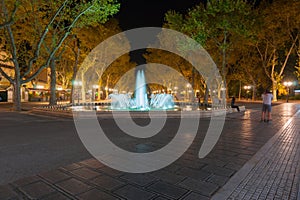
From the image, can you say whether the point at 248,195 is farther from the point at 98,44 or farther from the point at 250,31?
the point at 98,44

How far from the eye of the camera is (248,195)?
11.4 feet

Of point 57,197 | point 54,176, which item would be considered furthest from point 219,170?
point 54,176

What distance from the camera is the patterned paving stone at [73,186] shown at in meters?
3.70

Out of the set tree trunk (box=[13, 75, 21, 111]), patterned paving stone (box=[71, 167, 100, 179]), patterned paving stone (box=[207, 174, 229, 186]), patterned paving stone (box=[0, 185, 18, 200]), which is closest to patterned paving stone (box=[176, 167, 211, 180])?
patterned paving stone (box=[207, 174, 229, 186])

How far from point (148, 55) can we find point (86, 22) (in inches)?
1293

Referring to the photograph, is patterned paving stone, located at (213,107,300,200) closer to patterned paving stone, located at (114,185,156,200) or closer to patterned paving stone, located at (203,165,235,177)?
patterned paving stone, located at (203,165,235,177)

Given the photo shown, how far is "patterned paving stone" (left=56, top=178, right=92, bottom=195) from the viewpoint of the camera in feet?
12.1

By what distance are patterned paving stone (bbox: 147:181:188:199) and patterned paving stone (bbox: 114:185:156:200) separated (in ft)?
0.65

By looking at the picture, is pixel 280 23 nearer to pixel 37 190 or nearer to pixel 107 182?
pixel 107 182

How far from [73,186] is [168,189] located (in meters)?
1.83

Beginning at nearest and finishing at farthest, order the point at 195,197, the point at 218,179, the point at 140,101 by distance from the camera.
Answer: the point at 195,197 → the point at 218,179 → the point at 140,101

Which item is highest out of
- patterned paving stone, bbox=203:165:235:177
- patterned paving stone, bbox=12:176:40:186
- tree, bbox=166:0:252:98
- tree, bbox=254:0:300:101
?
tree, bbox=254:0:300:101

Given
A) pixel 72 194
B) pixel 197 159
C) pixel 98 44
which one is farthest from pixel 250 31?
pixel 98 44

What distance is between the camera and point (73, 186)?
12.8ft
